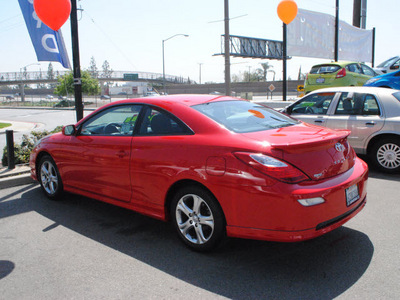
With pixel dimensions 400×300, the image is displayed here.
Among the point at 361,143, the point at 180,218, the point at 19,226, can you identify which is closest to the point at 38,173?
the point at 19,226

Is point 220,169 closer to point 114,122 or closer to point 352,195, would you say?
point 352,195

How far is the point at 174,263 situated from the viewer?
11.0ft

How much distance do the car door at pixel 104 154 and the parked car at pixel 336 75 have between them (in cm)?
1144

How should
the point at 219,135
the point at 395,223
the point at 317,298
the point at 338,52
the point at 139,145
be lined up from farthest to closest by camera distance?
the point at 338,52 → the point at 395,223 → the point at 139,145 → the point at 219,135 → the point at 317,298

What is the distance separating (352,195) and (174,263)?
1758mm

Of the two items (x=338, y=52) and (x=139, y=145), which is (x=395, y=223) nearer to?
(x=139, y=145)

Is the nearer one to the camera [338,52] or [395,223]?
[395,223]

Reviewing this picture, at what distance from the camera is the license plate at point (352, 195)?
10.7 feet

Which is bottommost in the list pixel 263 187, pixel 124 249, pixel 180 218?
pixel 124 249

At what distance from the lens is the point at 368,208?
4.71 m

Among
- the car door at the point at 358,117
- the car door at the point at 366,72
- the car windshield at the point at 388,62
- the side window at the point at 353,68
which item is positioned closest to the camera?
the car door at the point at 358,117

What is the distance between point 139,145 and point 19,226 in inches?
73.8

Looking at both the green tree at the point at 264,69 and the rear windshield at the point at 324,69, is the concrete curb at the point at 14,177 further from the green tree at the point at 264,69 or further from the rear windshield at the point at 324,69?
the green tree at the point at 264,69

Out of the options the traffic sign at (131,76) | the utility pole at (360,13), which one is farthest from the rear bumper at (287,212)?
the traffic sign at (131,76)
